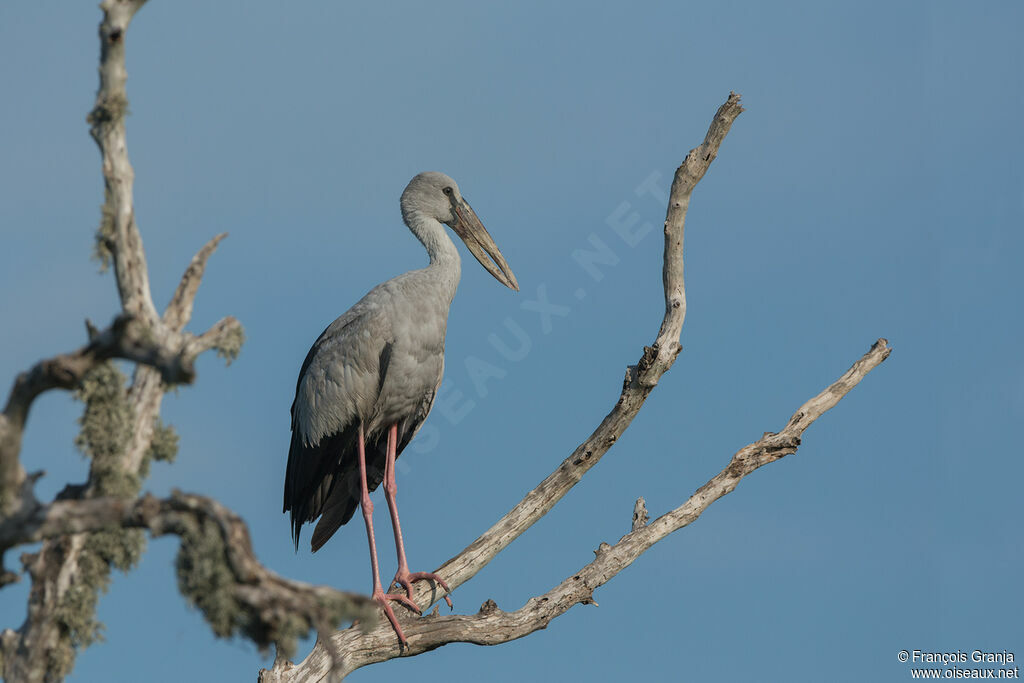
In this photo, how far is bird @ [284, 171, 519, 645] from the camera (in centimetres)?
881

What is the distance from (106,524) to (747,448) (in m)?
4.95

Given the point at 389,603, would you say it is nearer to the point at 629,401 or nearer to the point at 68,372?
the point at 629,401

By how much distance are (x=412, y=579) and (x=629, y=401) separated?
82.7 inches

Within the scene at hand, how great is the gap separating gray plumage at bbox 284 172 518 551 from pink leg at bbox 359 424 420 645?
186mm

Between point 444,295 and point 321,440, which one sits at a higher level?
point 444,295

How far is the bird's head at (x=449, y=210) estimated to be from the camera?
977 cm

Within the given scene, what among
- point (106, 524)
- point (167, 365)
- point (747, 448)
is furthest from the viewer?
point (747, 448)

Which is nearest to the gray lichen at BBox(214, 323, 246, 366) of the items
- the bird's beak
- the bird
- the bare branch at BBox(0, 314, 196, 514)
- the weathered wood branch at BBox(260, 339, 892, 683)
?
the bare branch at BBox(0, 314, 196, 514)

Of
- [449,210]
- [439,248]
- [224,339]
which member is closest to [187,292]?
[224,339]

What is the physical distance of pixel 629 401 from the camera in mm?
7797

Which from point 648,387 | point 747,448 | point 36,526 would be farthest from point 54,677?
point 747,448

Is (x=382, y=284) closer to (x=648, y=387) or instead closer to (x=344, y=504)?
(x=344, y=504)

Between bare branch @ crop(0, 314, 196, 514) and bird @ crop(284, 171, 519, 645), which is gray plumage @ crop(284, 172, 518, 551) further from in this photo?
bare branch @ crop(0, 314, 196, 514)

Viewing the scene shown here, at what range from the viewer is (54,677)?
5.13 m
